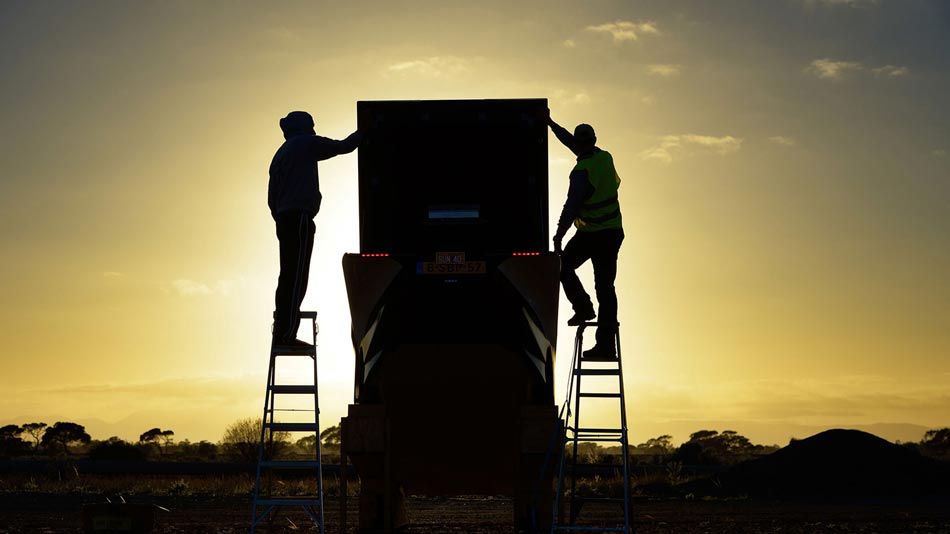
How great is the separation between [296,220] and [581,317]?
3626 mm

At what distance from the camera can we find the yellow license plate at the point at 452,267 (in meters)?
13.3

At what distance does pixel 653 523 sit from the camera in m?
20.8

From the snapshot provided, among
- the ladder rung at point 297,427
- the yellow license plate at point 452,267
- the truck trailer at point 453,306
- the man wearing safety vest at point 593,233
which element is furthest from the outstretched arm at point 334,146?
the ladder rung at point 297,427

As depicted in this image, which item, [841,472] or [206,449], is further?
[206,449]

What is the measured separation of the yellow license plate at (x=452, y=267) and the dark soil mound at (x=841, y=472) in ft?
66.9

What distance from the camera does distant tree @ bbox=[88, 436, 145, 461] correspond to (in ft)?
186

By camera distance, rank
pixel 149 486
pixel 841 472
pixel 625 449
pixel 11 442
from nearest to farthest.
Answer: pixel 625 449, pixel 149 486, pixel 841 472, pixel 11 442

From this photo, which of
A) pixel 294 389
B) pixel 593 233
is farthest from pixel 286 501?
pixel 593 233

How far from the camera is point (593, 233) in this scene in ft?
45.7

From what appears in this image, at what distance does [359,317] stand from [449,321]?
1.05 m

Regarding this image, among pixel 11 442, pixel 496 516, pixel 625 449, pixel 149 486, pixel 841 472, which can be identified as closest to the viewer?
pixel 625 449

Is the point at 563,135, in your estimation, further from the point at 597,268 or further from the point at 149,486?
the point at 149,486

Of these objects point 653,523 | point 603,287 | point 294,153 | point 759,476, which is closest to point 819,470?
point 759,476

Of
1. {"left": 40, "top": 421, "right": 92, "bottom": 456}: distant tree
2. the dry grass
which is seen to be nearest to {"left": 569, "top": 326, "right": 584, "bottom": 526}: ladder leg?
the dry grass
